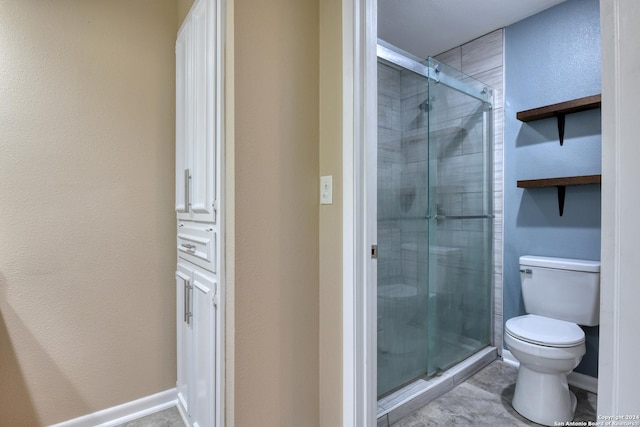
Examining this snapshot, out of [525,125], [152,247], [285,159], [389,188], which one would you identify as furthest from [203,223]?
[525,125]

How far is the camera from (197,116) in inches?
53.9

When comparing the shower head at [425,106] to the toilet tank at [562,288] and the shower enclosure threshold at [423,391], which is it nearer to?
the toilet tank at [562,288]

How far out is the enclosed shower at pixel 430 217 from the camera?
6.27 feet

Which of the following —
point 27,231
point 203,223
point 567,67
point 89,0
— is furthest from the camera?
point 567,67

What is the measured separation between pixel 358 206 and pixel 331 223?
145mm

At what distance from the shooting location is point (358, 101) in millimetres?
1156

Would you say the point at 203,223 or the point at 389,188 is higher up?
the point at 389,188

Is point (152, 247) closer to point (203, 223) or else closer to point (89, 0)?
point (203, 223)

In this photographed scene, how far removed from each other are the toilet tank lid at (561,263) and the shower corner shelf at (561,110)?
2.52ft

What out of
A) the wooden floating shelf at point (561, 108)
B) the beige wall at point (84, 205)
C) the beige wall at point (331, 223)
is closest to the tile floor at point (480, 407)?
the beige wall at point (331, 223)

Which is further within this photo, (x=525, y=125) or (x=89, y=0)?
(x=525, y=125)

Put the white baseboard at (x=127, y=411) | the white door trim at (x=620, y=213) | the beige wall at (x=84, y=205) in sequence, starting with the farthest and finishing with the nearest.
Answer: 1. the white baseboard at (x=127, y=411)
2. the beige wall at (x=84, y=205)
3. the white door trim at (x=620, y=213)

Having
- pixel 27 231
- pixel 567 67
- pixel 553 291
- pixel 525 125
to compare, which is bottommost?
pixel 553 291

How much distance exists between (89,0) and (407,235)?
2135 millimetres
